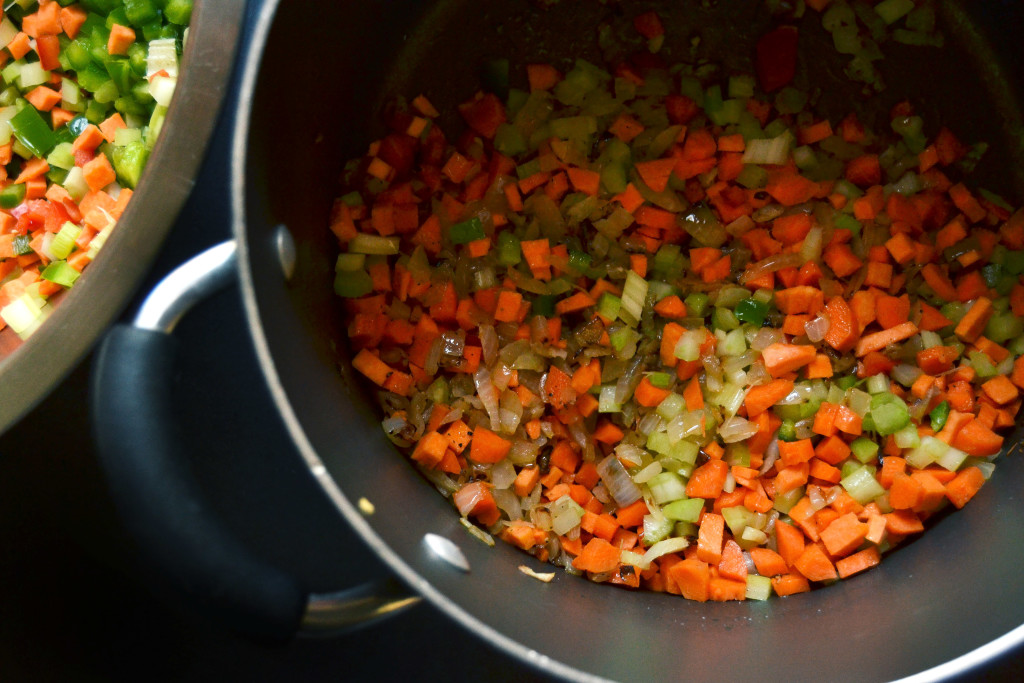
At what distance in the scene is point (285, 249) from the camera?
3.11 feet

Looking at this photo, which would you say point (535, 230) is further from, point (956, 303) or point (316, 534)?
point (956, 303)

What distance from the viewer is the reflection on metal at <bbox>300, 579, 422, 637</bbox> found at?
34.9 inches

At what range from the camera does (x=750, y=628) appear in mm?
1147

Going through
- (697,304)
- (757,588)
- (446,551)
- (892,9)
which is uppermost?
(892,9)

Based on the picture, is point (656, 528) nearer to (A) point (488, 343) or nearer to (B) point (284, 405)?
(A) point (488, 343)

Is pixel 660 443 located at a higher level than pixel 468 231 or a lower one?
lower

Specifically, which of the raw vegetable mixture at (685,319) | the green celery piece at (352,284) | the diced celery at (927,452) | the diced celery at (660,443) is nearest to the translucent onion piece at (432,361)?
the raw vegetable mixture at (685,319)

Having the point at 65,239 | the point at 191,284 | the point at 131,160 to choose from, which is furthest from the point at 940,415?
the point at 65,239

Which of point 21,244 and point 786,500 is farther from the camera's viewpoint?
point 21,244

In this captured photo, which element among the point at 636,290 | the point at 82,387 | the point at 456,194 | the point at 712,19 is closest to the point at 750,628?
the point at 636,290

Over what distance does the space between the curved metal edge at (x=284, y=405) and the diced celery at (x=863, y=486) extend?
634mm

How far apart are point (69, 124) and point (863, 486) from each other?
5.15 ft

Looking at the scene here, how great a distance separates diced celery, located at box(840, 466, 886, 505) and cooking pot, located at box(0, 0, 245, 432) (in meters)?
1.12

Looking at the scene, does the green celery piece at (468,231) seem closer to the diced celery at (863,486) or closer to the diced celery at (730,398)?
the diced celery at (730,398)
